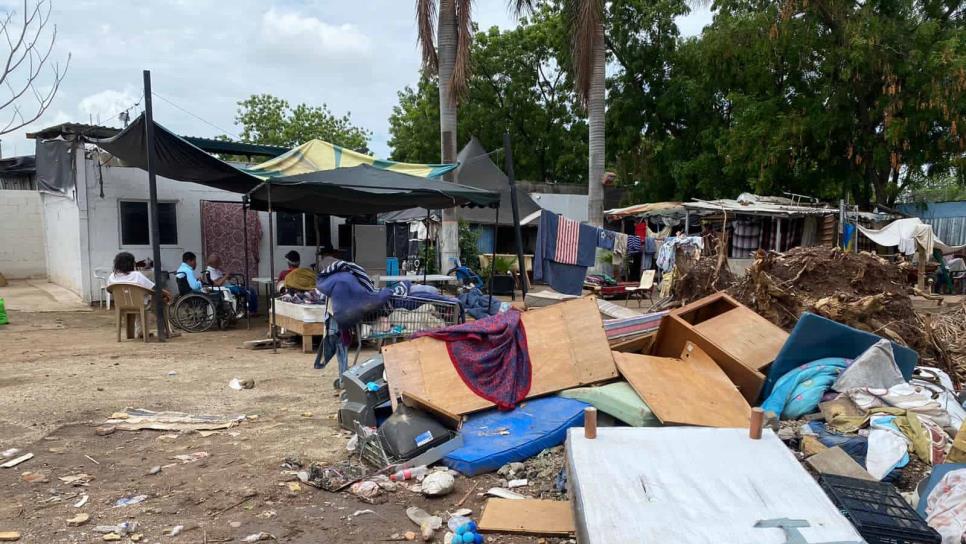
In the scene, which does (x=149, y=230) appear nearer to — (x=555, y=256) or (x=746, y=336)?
(x=555, y=256)

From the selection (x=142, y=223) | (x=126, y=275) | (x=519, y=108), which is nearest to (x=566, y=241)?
(x=126, y=275)

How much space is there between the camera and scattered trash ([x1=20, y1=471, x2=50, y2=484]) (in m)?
4.12

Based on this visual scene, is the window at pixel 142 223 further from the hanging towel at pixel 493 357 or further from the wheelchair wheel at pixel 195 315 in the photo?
the hanging towel at pixel 493 357

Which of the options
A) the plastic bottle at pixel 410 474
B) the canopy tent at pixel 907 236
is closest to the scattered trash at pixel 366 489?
the plastic bottle at pixel 410 474

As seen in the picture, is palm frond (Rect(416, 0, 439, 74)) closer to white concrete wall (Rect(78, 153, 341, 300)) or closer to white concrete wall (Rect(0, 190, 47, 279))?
white concrete wall (Rect(78, 153, 341, 300))

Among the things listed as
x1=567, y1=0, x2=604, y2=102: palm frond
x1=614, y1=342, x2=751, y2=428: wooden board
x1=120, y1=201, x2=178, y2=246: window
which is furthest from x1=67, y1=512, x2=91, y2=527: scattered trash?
x1=567, y1=0, x2=604, y2=102: palm frond

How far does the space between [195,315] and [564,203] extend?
1434cm

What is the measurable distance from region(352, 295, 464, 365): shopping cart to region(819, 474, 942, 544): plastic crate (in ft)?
13.3

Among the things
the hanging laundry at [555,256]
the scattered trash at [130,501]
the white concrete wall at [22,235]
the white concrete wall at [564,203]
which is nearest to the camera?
the scattered trash at [130,501]

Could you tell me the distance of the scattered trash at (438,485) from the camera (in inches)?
158

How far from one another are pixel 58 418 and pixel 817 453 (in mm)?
6194

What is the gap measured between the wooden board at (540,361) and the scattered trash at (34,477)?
95.6 inches

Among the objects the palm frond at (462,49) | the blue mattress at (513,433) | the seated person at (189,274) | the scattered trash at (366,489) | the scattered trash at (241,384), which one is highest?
the palm frond at (462,49)

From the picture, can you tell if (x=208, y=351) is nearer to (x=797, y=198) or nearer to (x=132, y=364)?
(x=132, y=364)
